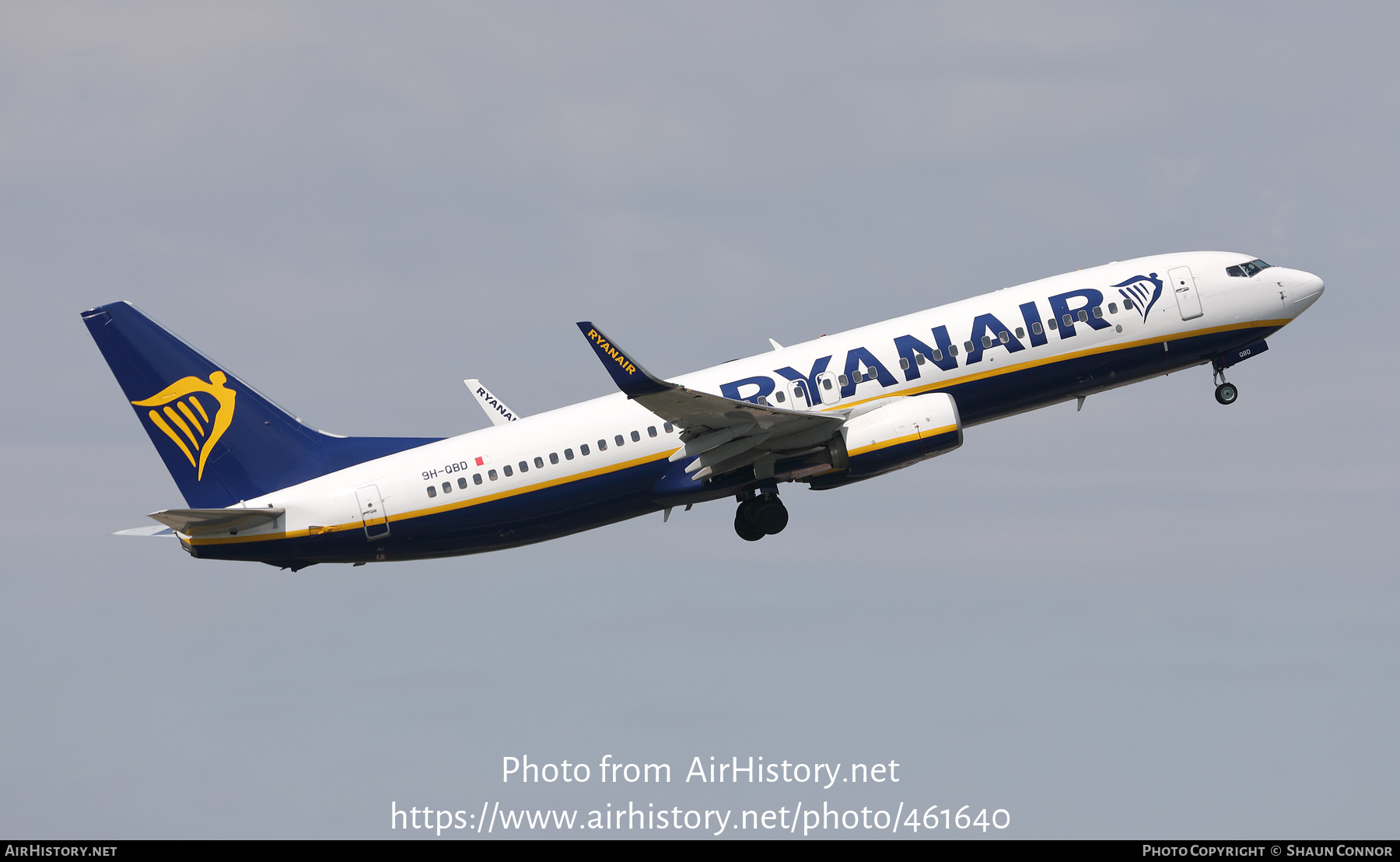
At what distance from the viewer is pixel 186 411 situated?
157 ft

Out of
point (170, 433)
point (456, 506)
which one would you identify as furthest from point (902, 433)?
point (170, 433)

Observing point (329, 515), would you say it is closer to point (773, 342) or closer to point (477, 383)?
point (477, 383)

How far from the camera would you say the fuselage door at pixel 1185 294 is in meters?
48.3

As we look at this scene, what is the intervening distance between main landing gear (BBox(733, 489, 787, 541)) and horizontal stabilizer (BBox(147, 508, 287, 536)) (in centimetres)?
1418

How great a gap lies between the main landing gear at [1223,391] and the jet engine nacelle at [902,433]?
35.1 ft

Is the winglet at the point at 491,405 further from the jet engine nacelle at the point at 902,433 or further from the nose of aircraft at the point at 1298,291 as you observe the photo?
the nose of aircraft at the point at 1298,291

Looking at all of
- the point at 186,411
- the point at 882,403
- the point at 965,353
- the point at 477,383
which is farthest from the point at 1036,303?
the point at 186,411

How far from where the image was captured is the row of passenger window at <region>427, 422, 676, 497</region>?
1820 inches

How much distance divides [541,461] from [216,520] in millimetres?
9777

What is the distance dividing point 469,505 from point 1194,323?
23722 millimetres

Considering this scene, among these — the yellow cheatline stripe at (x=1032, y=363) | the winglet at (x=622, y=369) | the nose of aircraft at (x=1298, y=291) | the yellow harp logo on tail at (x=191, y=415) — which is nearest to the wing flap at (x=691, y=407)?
the winglet at (x=622, y=369)

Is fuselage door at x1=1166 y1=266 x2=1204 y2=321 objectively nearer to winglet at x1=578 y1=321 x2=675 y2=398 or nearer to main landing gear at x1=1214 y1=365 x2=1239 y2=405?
main landing gear at x1=1214 y1=365 x2=1239 y2=405

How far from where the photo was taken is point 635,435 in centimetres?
4638

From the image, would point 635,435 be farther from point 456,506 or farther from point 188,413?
point 188,413
